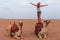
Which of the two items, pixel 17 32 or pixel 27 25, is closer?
pixel 17 32

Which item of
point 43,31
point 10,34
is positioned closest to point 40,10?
point 43,31

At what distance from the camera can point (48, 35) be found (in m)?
8.42

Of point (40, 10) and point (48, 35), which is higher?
point (40, 10)

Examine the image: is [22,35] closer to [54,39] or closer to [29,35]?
[29,35]

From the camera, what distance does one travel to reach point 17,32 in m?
7.90

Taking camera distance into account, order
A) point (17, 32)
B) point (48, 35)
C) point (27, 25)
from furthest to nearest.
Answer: point (27, 25) < point (48, 35) < point (17, 32)

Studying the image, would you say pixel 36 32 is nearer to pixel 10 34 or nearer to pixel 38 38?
pixel 38 38

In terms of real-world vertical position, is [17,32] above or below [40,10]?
below

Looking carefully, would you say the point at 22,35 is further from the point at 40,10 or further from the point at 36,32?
the point at 40,10

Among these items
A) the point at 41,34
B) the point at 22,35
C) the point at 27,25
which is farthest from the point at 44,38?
the point at 27,25

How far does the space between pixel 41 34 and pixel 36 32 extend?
0.22m

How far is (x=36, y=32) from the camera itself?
8258 millimetres

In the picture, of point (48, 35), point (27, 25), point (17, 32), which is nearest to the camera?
point (17, 32)

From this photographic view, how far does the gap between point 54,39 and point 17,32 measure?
3.88 feet
